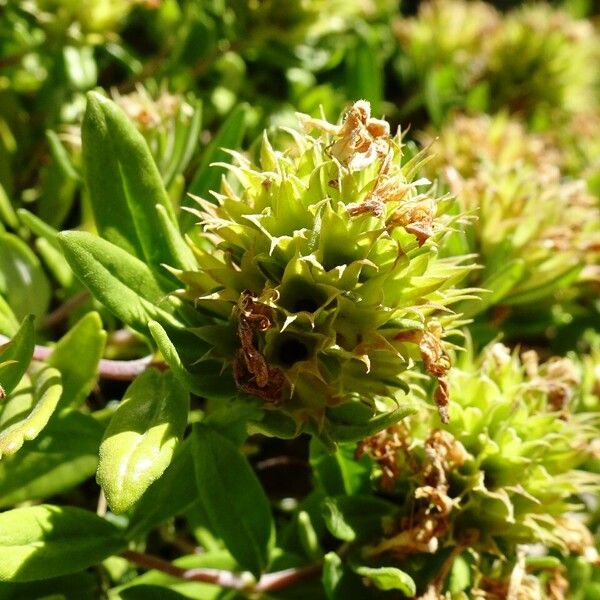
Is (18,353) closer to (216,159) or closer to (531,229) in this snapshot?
(216,159)

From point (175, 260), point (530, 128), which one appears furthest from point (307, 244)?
point (530, 128)

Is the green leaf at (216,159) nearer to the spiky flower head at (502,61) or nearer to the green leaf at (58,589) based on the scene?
the green leaf at (58,589)

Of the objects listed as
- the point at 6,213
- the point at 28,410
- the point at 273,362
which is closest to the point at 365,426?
the point at 273,362

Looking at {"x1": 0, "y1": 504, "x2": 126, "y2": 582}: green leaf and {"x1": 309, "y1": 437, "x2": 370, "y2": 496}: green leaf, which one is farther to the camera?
{"x1": 309, "y1": 437, "x2": 370, "y2": 496}: green leaf

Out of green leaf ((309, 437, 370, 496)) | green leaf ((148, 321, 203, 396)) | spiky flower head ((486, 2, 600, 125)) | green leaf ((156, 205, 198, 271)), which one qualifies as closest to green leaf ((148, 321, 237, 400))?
green leaf ((148, 321, 203, 396))

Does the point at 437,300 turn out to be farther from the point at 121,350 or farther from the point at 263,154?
the point at 121,350

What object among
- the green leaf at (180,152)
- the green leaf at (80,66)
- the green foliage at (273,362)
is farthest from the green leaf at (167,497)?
the green leaf at (80,66)

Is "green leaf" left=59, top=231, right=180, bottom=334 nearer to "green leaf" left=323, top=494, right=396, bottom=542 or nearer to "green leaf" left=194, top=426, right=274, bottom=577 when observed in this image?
"green leaf" left=194, top=426, right=274, bottom=577

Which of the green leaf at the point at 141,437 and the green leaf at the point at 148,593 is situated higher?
the green leaf at the point at 141,437
